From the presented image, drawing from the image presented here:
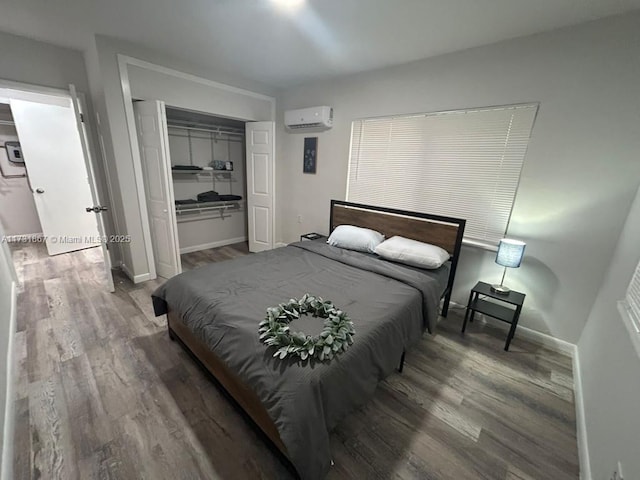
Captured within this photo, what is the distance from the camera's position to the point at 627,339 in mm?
1271

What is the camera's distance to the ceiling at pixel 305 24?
1.78 meters

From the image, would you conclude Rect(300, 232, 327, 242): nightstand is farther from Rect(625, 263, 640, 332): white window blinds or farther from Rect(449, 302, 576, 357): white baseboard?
Rect(625, 263, 640, 332): white window blinds

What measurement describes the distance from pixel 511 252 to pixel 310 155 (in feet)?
8.82

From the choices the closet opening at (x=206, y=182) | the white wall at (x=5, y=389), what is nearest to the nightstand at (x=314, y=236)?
the closet opening at (x=206, y=182)

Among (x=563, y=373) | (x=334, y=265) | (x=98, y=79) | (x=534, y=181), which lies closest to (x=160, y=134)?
(x=98, y=79)

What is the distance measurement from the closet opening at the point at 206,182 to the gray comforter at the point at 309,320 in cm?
219

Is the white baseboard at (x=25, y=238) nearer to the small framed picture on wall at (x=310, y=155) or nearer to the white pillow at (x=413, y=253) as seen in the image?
the small framed picture on wall at (x=310, y=155)

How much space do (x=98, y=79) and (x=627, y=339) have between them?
4.49 metres

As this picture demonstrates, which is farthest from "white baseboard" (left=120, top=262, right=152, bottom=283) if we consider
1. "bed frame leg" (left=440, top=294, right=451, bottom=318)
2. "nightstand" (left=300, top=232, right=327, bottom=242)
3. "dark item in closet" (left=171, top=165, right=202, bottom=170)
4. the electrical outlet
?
the electrical outlet

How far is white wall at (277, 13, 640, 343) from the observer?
1801mm

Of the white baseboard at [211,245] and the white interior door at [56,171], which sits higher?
the white interior door at [56,171]

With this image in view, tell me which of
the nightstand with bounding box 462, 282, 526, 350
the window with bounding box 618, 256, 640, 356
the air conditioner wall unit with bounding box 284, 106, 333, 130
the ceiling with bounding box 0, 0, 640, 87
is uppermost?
the ceiling with bounding box 0, 0, 640, 87

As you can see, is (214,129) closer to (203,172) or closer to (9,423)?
(203,172)

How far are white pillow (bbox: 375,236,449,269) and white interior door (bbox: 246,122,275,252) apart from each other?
2090 millimetres
